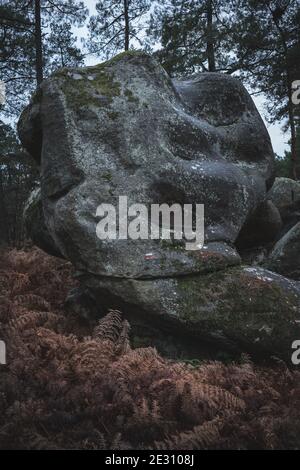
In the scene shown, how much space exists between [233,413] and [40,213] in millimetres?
5472

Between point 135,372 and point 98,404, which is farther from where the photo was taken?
point 135,372

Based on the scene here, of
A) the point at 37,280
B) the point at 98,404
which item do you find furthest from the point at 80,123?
the point at 98,404

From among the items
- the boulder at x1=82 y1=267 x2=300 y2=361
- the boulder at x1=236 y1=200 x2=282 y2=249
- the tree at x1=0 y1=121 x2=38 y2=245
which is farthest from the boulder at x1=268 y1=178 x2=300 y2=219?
the tree at x1=0 y1=121 x2=38 y2=245

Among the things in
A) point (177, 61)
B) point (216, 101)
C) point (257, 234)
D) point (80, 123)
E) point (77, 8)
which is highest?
point (77, 8)

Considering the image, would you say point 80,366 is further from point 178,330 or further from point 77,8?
point 77,8

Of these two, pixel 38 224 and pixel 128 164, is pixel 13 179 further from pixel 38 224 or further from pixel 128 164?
pixel 128 164

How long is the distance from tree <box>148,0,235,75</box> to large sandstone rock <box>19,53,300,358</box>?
1111 centimetres

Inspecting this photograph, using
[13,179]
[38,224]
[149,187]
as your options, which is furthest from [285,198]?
[13,179]

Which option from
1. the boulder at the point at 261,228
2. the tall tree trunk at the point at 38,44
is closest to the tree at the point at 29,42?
the tall tree trunk at the point at 38,44

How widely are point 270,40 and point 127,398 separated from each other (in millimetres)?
17031

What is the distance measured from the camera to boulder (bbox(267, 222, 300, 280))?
9.12 metres

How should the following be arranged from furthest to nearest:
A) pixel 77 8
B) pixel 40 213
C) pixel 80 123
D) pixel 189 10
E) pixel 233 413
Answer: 1. pixel 189 10
2. pixel 77 8
3. pixel 40 213
4. pixel 80 123
5. pixel 233 413

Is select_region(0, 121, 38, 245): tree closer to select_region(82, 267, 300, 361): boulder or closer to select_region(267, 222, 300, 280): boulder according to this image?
select_region(267, 222, 300, 280): boulder

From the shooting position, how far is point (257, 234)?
33.1 ft
